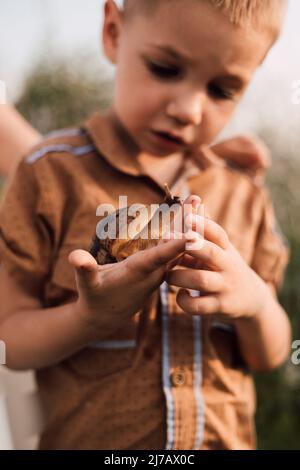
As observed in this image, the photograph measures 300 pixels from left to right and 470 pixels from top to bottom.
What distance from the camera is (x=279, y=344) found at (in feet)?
Result: 3.91

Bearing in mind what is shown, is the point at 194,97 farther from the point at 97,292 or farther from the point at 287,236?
the point at 287,236

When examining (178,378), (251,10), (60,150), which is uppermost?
(251,10)

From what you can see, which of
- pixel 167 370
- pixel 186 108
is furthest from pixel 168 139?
pixel 167 370

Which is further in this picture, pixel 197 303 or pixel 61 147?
pixel 61 147

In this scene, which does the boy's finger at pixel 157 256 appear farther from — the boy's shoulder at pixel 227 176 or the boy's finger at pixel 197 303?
the boy's shoulder at pixel 227 176

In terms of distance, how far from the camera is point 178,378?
103cm

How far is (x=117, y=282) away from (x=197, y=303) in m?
0.12

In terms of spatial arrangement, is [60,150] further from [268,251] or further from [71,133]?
[268,251]

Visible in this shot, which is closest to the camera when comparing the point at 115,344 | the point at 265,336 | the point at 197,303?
the point at 197,303

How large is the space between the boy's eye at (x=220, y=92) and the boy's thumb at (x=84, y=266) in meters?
0.39

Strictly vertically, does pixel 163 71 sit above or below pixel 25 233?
above

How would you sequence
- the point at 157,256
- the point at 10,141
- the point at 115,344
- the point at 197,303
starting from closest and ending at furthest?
the point at 157,256 < the point at 197,303 < the point at 115,344 < the point at 10,141

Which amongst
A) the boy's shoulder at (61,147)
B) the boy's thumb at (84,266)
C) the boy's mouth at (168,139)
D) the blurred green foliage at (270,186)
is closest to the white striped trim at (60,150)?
the boy's shoulder at (61,147)

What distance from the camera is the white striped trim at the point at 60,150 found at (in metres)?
1.03
